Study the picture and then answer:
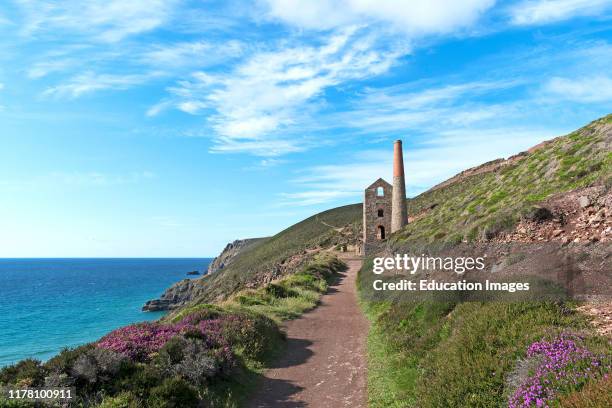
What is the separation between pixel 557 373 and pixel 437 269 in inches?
365

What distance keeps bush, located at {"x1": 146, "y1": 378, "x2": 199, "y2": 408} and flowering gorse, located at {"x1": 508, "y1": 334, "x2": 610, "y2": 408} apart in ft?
18.8

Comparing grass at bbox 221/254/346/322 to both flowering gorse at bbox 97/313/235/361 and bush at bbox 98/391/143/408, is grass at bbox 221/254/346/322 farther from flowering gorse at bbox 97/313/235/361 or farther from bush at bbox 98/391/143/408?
bush at bbox 98/391/143/408

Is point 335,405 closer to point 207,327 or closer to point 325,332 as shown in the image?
point 207,327

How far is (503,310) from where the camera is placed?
766cm

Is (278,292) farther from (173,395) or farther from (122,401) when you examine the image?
(122,401)

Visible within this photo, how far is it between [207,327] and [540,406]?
10.2 meters

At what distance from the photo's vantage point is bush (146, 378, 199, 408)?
7011 millimetres

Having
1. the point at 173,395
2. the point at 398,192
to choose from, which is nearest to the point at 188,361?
the point at 173,395

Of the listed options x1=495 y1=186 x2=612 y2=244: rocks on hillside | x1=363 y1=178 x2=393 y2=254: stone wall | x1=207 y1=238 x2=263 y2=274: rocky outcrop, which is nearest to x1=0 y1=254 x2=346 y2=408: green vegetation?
x1=495 y1=186 x2=612 y2=244: rocks on hillside

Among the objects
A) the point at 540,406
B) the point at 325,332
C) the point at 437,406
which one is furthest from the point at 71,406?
the point at 325,332

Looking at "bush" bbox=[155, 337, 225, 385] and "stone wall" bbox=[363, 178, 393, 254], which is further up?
"stone wall" bbox=[363, 178, 393, 254]

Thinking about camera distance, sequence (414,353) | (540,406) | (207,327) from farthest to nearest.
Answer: (207,327) → (414,353) → (540,406)

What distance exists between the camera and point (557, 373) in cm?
494

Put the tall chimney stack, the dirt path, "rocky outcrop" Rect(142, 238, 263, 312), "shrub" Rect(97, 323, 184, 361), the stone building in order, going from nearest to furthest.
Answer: the dirt path
"shrub" Rect(97, 323, 184, 361)
the tall chimney stack
the stone building
"rocky outcrop" Rect(142, 238, 263, 312)
